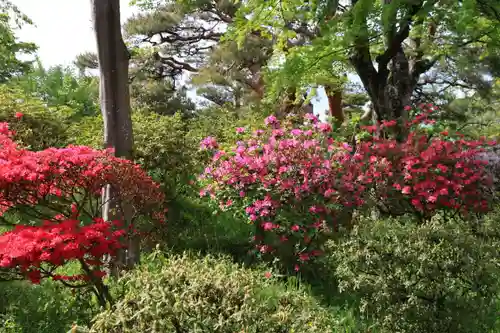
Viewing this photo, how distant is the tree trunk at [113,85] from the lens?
688cm

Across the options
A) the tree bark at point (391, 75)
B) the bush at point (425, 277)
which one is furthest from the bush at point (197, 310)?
the tree bark at point (391, 75)

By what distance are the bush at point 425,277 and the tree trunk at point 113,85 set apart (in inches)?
146

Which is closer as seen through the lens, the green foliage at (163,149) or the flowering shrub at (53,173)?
the flowering shrub at (53,173)

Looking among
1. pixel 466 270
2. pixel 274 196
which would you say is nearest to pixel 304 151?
pixel 274 196

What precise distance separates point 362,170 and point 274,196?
5.37ft

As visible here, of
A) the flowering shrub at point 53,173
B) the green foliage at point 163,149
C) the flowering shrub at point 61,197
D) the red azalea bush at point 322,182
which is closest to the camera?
the flowering shrub at point 61,197

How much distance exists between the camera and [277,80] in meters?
7.93

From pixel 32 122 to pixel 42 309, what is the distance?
6710mm

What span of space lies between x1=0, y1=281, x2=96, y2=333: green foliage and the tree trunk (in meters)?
1.25

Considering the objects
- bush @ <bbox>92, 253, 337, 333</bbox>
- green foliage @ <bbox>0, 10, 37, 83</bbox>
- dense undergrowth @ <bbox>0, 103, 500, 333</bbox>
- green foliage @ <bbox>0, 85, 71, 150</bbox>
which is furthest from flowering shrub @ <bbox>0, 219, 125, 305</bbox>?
green foliage @ <bbox>0, 10, 37, 83</bbox>

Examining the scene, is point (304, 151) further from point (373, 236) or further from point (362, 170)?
point (373, 236)

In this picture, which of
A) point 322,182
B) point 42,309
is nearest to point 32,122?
point 42,309

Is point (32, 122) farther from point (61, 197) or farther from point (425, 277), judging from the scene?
Result: point (425, 277)

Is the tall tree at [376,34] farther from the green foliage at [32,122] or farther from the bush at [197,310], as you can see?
the green foliage at [32,122]
